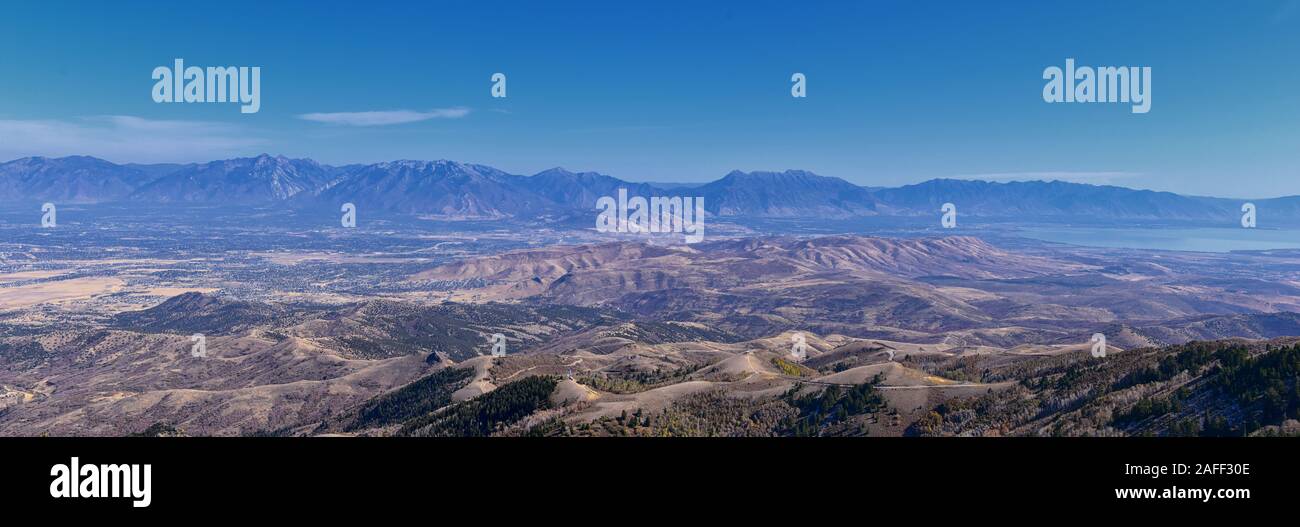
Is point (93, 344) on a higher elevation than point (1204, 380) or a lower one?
lower

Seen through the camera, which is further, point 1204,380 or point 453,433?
point 453,433
